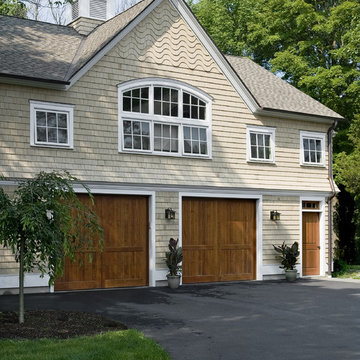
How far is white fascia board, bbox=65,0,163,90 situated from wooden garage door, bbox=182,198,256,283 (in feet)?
14.8

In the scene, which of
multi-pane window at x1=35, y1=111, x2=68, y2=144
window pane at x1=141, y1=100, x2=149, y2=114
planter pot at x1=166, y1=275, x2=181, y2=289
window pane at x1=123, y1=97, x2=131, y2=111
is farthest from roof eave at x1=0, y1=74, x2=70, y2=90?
planter pot at x1=166, y1=275, x2=181, y2=289

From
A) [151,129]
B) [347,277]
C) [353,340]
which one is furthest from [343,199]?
[353,340]

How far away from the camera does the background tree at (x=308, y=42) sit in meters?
25.5

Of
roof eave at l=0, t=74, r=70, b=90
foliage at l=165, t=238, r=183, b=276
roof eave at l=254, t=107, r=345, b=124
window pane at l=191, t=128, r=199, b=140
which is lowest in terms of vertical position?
foliage at l=165, t=238, r=183, b=276

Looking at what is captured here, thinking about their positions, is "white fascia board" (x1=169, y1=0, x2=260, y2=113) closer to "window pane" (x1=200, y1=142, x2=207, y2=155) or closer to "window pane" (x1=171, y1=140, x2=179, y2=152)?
"window pane" (x1=200, y1=142, x2=207, y2=155)

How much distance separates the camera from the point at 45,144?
46.7ft

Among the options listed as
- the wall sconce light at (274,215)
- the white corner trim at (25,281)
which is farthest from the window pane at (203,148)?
the white corner trim at (25,281)

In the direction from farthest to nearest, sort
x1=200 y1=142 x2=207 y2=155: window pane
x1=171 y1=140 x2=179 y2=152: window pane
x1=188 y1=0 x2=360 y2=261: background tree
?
1. x1=188 y1=0 x2=360 y2=261: background tree
2. x1=200 y1=142 x2=207 y2=155: window pane
3. x1=171 y1=140 x2=179 y2=152: window pane

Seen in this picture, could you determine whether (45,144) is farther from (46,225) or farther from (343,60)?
(343,60)

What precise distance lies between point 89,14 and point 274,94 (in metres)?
6.84

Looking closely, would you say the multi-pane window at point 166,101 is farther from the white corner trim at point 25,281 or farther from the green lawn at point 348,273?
the green lawn at point 348,273

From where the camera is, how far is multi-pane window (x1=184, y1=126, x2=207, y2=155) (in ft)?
54.4

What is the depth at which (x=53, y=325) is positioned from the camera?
9477 millimetres

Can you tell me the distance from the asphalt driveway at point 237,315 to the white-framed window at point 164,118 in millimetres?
3848
